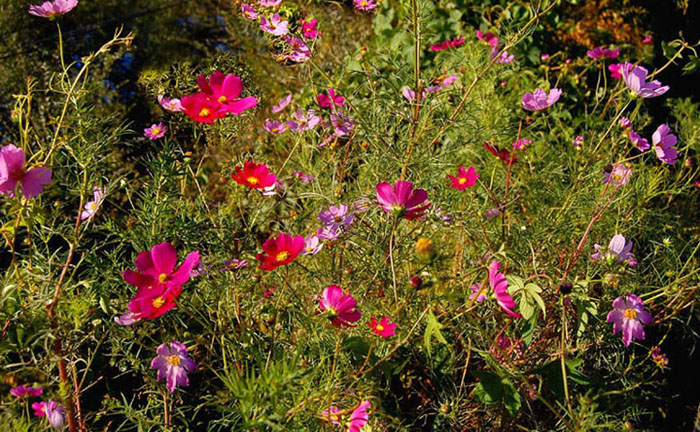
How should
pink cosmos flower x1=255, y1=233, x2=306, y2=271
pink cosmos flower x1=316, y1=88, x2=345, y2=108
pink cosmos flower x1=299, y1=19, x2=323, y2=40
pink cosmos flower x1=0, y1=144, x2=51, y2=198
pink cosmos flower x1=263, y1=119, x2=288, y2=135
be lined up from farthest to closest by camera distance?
1. pink cosmos flower x1=263, y1=119, x2=288, y2=135
2. pink cosmos flower x1=316, y1=88, x2=345, y2=108
3. pink cosmos flower x1=299, y1=19, x2=323, y2=40
4. pink cosmos flower x1=255, y1=233, x2=306, y2=271
5. pink cosmos flower x1=0, y1=144, x2=51, y2=198

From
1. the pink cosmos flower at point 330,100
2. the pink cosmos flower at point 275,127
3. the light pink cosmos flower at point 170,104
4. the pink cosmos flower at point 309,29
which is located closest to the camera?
the light pink cosmos flower at point 170,104

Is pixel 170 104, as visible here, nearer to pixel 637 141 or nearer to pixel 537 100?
pixel 537 100

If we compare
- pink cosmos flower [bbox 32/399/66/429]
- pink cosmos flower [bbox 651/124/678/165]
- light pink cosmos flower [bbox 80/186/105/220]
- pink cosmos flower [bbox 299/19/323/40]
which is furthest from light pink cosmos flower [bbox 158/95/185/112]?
pink cosmos flower [bbox 651/124/678/165]

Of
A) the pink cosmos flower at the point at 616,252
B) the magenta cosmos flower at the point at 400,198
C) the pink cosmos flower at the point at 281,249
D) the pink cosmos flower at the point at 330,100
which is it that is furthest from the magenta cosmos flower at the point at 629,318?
the pink cosmos flower at the point at 330,100

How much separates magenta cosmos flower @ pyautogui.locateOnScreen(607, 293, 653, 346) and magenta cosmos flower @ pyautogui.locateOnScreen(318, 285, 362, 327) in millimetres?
460

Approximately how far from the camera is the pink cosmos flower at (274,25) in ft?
3.47

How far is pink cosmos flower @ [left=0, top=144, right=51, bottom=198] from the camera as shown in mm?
756

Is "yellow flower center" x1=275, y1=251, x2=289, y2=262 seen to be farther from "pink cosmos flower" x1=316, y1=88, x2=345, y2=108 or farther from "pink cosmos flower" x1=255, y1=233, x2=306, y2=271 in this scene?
"pink cosmos flower" x1=316, y1=88, x2=345, y2=108

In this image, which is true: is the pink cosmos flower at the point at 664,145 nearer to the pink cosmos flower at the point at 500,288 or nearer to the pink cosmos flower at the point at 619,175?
the pink cosmos flower at the point at 619,175

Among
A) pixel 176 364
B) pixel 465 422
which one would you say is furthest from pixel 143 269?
pixel 465 422

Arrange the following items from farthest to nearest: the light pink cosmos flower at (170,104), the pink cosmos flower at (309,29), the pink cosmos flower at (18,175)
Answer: the pink cosmos flower at (309,29)
the light pink cosmos flower at (170,104)
the pink cosmos flower at (18,175)

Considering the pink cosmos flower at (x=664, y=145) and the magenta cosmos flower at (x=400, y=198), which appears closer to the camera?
the magenta cosmos flower at (x=400, y=198)

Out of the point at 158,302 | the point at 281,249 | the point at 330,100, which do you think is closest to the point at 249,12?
the point at 330,100

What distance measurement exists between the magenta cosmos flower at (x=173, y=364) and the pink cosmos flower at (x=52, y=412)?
150 millimetres
